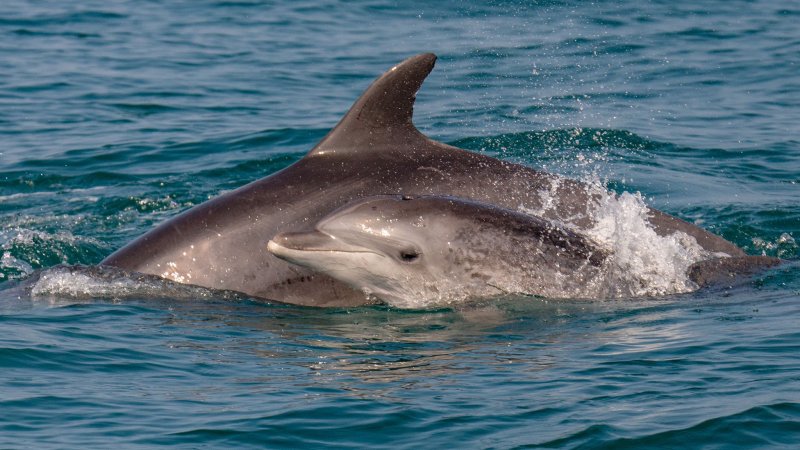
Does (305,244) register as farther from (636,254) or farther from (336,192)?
(636,254)

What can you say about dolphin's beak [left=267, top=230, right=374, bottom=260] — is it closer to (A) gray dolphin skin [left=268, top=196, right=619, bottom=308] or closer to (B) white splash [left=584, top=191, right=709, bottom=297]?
(A) gray dolphin skin [left=268, top=196, right=619, bottom=308]

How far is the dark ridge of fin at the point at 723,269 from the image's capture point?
1175cm

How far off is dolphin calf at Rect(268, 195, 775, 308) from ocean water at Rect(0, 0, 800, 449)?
213 mm

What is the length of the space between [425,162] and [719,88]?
521 inches

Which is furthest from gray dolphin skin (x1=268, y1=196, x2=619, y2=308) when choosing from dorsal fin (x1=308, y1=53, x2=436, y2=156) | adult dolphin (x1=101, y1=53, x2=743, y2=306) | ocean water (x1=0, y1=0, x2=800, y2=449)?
dorsal fin (x1=308, y1=53, x2=436, y2=156)

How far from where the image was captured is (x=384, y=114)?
11.7m

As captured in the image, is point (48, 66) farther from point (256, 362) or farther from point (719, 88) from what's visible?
point (256, 362)

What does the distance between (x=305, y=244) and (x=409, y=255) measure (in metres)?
0.93

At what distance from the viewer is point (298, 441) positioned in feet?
26.3

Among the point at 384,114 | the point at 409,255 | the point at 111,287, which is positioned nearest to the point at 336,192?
the point at 384,114

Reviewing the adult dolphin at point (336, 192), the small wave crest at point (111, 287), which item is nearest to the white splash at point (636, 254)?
the adult dolphin at point (336, 192)

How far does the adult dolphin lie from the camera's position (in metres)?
11.6

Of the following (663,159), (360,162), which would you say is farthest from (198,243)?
(663,159)

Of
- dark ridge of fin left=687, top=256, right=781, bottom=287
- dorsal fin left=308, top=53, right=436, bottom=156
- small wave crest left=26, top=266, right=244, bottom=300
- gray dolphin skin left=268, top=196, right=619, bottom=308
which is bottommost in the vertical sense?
small wave crest left=26, top=266, right=244, bottom=300
